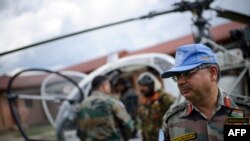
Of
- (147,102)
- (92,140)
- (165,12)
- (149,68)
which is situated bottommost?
(92,140)

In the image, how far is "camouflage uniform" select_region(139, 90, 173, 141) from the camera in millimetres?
4816

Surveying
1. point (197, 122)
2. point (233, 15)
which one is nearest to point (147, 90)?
point (233, 15)

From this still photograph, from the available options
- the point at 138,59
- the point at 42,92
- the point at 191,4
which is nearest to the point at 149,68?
the point at 138,59

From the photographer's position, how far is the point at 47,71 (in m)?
6.28

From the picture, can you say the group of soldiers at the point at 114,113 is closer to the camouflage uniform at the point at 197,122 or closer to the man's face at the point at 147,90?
the man's face at the point at 147,90

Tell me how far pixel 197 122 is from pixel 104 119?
101 inches

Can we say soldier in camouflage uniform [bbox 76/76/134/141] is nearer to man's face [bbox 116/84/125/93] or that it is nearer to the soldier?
the soldier

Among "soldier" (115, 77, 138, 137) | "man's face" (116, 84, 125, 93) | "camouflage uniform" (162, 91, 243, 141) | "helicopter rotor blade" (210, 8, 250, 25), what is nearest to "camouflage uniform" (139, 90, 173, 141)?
"helicopter rotor blade" (210, 8, 250, 25)

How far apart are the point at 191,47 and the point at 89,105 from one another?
277cm

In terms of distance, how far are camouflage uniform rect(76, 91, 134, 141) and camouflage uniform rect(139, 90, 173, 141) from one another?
38cm

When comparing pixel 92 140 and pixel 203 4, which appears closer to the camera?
pixel 92 140

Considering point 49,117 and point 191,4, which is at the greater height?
point 191,4

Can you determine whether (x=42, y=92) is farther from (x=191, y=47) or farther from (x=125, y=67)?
(x=191, y=47)

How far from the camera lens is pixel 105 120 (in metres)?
4.52
